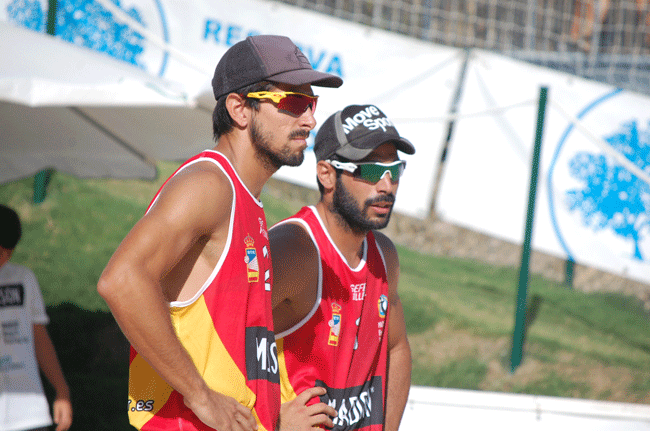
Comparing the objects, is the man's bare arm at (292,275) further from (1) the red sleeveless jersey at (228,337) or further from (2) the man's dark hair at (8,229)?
(2) the man's dark hair at (8,229)

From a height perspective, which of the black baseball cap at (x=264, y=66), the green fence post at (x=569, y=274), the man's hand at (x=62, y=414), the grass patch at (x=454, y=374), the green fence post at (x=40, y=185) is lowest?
the grass patch at (x=454, y=374)

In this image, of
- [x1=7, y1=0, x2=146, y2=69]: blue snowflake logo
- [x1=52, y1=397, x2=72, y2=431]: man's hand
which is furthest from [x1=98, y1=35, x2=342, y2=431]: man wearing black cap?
[x1=7, y1=0, x2=146, y2=69]: blue snowflake logo

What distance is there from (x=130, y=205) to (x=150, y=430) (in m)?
5.96

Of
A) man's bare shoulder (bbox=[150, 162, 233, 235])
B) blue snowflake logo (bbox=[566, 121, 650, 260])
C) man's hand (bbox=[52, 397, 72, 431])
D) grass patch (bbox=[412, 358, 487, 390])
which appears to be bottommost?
grass patch (bbox=[412, 358, 487, 390])

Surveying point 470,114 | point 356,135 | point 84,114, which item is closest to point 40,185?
point 84,114

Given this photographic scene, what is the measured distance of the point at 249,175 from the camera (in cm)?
191

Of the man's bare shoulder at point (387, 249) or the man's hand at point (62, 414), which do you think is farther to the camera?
the man's hand at point (62, 414)

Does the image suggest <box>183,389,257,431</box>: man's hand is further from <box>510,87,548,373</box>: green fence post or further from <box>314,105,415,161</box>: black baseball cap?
<box>510,87,548,373</box>: green fence post

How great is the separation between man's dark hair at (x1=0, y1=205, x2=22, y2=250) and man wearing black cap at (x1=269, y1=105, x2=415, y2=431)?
5.02 ft

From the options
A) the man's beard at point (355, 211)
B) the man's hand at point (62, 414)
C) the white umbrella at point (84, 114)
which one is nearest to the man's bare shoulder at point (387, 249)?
the man's beard at point (355, 211)

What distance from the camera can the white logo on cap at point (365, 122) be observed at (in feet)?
8.46

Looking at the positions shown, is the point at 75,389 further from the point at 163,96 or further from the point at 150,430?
the point at 150,430

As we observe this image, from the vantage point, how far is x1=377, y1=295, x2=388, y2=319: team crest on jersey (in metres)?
2.61

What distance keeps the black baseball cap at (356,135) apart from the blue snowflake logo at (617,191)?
3591 mm
